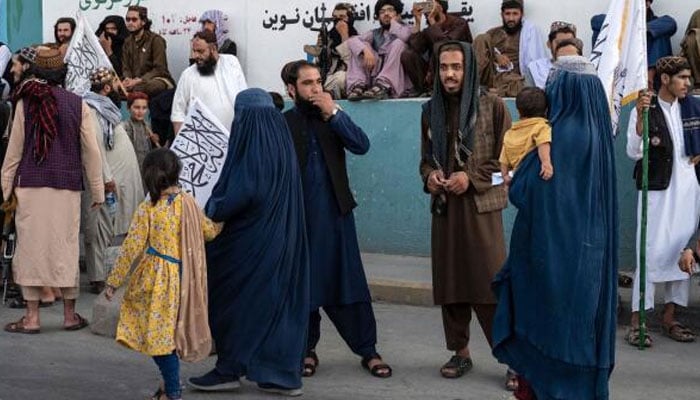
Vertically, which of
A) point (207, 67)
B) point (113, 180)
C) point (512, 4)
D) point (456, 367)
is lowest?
point (456, 367)

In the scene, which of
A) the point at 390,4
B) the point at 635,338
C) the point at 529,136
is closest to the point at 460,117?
the point at 529,136

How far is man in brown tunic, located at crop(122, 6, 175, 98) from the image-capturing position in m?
12.7

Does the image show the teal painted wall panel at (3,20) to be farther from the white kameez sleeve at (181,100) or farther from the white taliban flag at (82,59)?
the white kameez sleeve at (181,100)

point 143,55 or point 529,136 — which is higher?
point 143,55

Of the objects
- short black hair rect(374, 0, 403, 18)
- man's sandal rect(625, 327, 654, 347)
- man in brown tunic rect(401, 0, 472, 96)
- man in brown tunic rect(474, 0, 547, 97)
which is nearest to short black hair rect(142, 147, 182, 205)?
man's sandal rect(625, 327, 654, 347)

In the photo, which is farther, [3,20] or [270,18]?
[3,20]

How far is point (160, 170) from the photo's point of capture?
6.22m

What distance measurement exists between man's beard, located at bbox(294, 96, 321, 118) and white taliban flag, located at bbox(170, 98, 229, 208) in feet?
1.96

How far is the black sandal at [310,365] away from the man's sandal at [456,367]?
2.34 feet

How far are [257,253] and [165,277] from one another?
1.73 feet

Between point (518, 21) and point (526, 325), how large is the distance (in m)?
5.25

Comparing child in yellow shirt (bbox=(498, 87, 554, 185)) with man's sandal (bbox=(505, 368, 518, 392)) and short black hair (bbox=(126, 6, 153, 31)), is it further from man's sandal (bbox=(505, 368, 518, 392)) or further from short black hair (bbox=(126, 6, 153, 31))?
short black hair (bbox=(126, 6, 153, 31))

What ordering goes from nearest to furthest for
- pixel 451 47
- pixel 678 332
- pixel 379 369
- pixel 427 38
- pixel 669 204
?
pixel 451 47, pixel 379 369, pixel 678 332, pixel 669 204, pixel 427 38

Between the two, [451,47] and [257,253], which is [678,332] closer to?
[451,47]
